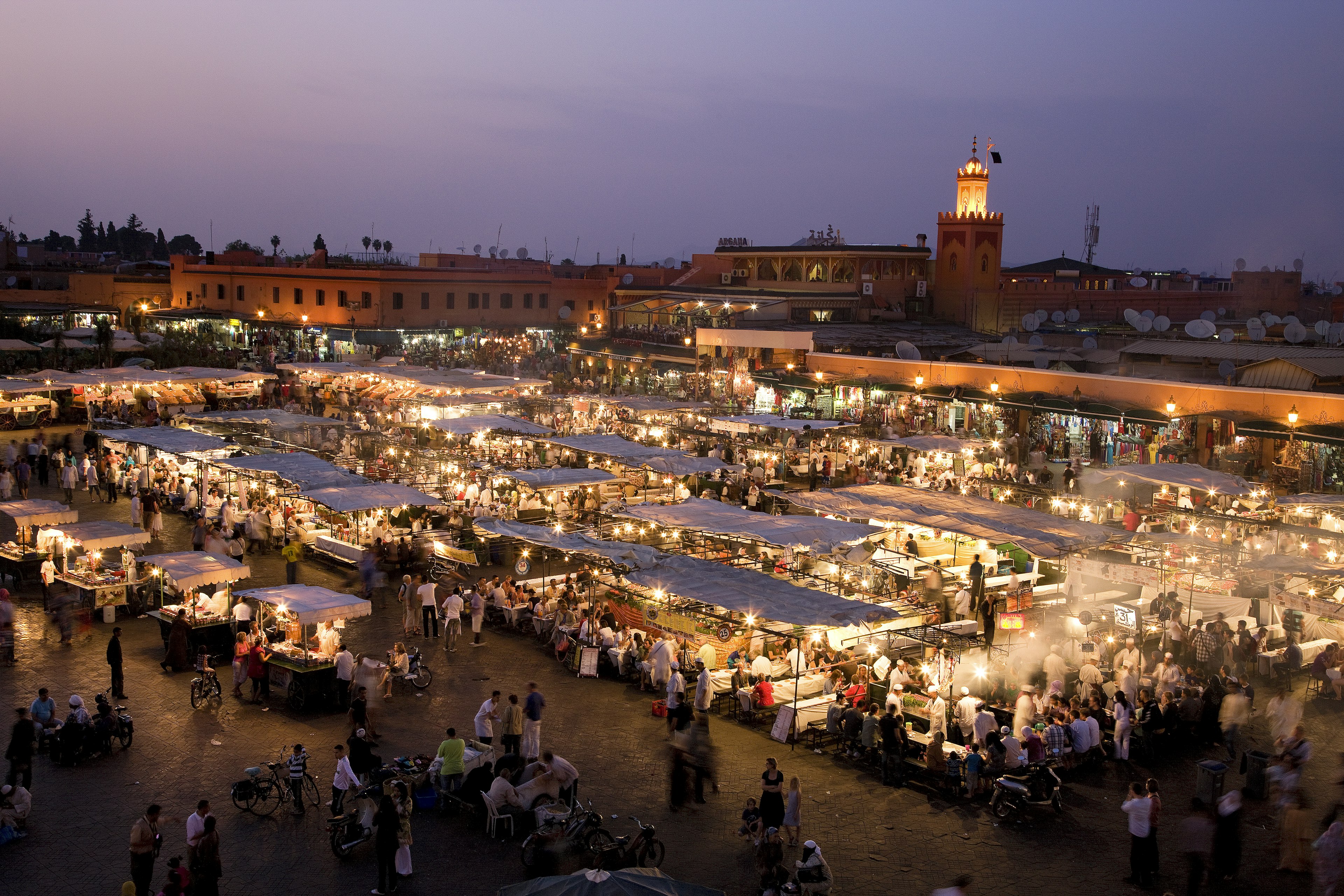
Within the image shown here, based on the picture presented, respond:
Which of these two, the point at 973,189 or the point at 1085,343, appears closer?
the point at 1085,343

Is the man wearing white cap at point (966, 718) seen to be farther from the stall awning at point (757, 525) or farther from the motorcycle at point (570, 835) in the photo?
the motorcycle at point (570, 835)

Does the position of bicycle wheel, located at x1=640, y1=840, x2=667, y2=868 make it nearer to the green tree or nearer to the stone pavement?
the stone pavement

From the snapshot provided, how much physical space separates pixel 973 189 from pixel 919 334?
40.9 feet

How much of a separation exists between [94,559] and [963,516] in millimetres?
14176

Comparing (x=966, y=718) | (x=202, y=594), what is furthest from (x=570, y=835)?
(x=202, y=594)

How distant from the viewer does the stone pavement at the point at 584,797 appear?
10312 mm

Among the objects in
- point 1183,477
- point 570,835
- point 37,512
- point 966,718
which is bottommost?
point 570,835

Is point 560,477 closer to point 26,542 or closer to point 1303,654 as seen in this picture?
point 26,542

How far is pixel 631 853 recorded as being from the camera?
10.2 meters

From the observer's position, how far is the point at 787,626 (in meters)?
15.1

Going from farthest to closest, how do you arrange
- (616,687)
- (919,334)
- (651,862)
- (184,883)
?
(919,334), (616,687), (651,862), (184,883)

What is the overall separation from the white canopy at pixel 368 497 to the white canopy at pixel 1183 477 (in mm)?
13014

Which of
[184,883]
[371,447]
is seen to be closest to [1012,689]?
[184,883]

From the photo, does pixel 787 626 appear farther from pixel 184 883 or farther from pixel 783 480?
pixel 783 480
